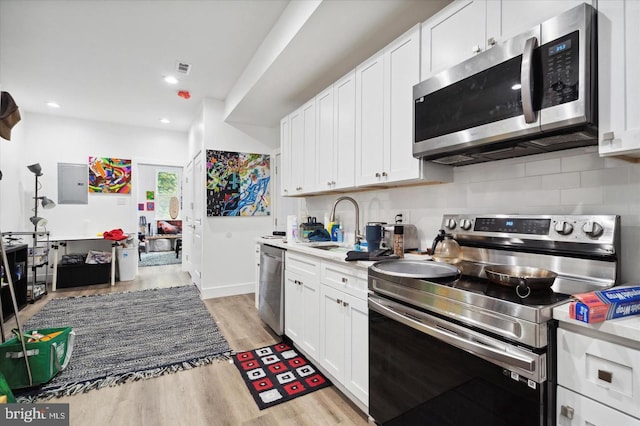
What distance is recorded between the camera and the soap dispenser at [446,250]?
1628mm

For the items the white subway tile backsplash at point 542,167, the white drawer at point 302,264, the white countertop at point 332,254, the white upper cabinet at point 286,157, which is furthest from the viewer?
the white upper cabinet at point 286,157

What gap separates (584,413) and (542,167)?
41.0 inches

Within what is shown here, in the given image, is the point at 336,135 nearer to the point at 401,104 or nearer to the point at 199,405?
the point at 401,104

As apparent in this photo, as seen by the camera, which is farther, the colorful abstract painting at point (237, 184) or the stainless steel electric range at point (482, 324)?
the colorful abstract painting at point (237, 184)

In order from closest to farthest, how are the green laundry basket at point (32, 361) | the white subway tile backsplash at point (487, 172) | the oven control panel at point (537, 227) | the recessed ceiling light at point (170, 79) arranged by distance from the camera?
the oven control panel at point (537, 227) → the white subway tile backsplash at point (487, 172) → the green laundry basket at point (32, 361) → the recessed ceiling light at point (170, 79)

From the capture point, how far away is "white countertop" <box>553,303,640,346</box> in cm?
76

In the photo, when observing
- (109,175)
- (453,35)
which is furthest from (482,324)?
(109,175)

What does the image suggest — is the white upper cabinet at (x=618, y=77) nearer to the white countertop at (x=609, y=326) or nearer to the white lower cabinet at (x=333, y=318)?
the white countertop at (x=609, y=326)

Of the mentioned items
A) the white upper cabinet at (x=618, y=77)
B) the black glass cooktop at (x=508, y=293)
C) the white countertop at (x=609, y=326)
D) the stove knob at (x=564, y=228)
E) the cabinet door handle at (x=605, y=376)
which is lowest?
the cabinet door handle at (x=605, y=376)

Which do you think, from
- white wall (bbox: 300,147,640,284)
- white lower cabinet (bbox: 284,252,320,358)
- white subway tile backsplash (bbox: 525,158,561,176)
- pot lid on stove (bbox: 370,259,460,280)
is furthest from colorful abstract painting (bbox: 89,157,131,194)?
white subway tile backsplash (bbox: 525,158,561,176)

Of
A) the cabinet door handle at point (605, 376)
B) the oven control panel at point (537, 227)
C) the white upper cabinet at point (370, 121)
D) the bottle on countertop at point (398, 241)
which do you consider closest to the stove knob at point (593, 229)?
the oven control panel at point (537, 227)

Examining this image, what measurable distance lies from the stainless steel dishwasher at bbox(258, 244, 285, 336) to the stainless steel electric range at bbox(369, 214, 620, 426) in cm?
127

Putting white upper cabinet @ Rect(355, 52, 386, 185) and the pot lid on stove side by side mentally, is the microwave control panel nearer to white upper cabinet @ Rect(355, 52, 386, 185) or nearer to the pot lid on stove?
the pot lid on stove

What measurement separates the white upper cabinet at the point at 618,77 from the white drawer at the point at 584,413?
780 mm
